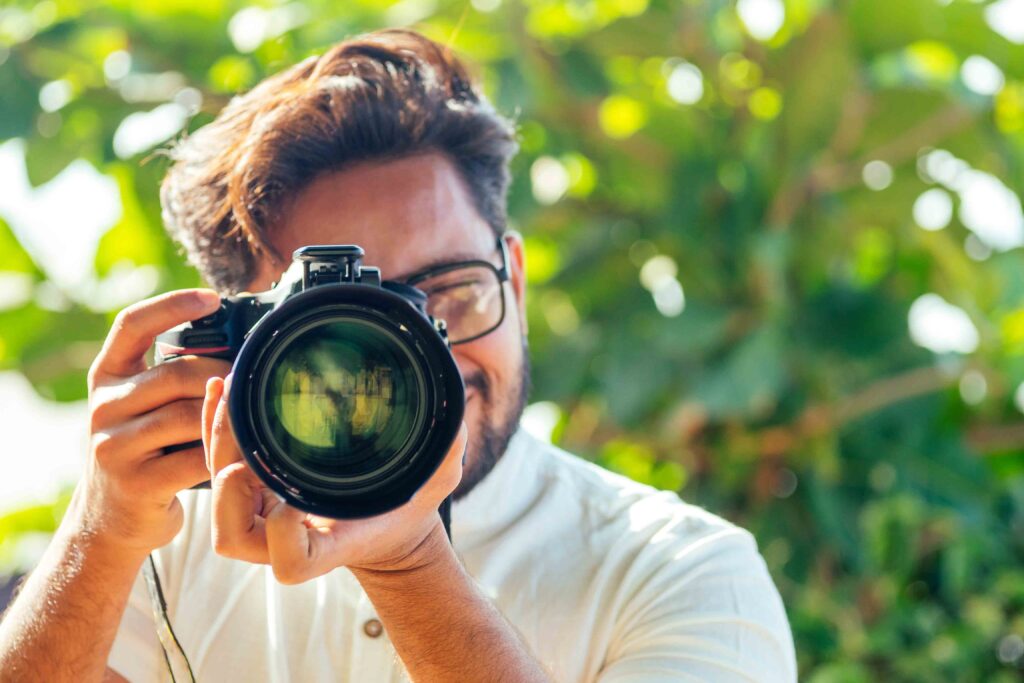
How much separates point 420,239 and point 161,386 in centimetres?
33

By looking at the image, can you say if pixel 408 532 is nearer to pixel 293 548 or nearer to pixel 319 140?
pixel 293 548

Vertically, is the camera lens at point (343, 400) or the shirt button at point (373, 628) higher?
the camera lens at point (343, 400)

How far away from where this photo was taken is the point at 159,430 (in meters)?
0.96

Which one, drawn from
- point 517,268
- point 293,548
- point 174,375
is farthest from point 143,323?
point 517,268

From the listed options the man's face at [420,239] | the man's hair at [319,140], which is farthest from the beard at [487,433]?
the man's hair at [319,140]

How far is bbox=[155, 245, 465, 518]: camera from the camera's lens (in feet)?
2.80

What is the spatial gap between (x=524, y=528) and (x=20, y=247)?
196 centimetres

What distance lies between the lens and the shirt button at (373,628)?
1190 millimetres

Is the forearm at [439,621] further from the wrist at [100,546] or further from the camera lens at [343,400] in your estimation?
the wrist at [100,546]

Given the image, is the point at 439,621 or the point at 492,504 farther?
the point at 492,504

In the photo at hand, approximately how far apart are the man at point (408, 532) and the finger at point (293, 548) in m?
0.06

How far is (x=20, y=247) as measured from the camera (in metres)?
2.79

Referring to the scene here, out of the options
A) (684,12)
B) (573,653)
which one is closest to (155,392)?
(573,653)

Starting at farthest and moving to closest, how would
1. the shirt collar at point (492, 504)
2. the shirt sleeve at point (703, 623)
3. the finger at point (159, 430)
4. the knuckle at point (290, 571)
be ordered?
the shirt collar at point (492, 504) < the shirt sleeve at point (703, 623) < the finger at point (159, 430) < the knuckle at point (290, 571)
